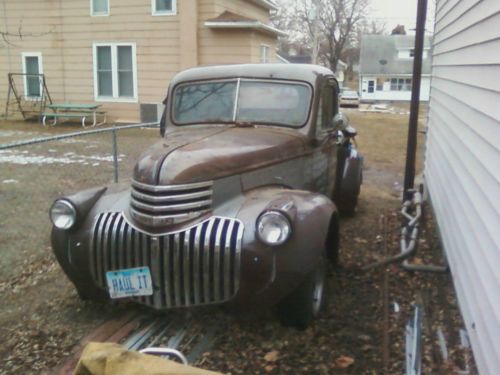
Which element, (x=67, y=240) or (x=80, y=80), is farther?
(x=80, y=80)

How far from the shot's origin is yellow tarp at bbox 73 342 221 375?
1.85 metres

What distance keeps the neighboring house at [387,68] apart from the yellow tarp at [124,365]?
152 ft

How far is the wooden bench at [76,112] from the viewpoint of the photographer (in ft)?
53.7

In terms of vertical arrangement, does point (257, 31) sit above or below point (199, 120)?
above

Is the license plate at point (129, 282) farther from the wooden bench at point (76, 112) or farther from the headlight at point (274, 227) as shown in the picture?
the wooden bench at point (76, 112)

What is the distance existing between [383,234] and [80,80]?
1327 cm

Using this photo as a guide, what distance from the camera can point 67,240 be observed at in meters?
3.81

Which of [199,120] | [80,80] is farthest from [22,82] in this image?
[199,120]

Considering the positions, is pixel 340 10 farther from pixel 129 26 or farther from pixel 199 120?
pixel 199 120

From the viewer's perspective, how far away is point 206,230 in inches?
136

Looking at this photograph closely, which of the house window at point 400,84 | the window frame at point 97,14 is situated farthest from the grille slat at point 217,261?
the house window at point 400,84

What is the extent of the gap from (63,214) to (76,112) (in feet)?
45.5

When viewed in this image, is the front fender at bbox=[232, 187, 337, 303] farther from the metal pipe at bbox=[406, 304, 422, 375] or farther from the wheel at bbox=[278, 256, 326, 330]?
the metal pipe at bbox=[406, 304, 422, 375]

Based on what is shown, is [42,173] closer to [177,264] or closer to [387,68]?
[177,264]
